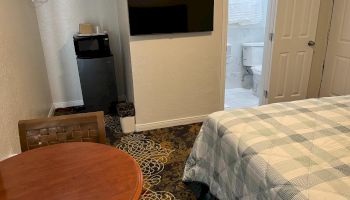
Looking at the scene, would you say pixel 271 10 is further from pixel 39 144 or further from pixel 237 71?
pixel 39 144

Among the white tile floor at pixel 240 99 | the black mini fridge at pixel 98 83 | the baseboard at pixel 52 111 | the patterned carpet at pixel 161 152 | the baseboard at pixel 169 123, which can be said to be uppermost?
the black mini fridge at pixel 98 83

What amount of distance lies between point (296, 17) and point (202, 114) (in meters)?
1.74

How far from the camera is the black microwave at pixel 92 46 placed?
11.1 feet

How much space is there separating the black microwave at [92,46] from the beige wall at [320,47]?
2.83m

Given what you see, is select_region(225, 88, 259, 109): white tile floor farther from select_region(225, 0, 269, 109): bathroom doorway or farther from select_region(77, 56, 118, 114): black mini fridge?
select_region(77, 56, 118, 114): black mini fridge

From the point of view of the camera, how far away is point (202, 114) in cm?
346

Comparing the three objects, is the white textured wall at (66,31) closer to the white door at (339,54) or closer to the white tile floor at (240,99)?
the white tile floor at (240,99)

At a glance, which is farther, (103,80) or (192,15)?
(103,80)

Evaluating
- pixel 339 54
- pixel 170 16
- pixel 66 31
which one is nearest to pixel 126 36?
pixel 170 16

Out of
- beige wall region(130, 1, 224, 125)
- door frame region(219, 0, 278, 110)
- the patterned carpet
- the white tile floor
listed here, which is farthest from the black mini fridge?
the white tile floor

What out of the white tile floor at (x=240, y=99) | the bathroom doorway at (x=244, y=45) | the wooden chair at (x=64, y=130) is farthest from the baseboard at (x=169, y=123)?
the wooden chair at (x=64, y=130)

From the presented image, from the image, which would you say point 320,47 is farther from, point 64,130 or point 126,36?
point 64,130

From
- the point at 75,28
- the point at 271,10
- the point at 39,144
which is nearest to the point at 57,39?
the point at 75,28

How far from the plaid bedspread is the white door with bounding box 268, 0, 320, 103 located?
1.56 m
